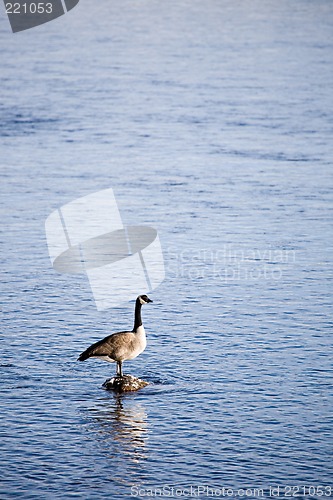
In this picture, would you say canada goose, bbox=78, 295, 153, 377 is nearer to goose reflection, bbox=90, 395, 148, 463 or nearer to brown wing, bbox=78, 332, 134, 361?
brown wing, bbox=78, 332, 134, 361

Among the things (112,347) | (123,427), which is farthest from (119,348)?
(123,427)

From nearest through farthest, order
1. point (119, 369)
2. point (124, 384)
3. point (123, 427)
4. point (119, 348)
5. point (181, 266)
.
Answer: point (123, 427), point (124, 384), point (119, 348), point (119, 369), point (181, 266)

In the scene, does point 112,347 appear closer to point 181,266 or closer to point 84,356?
point 84,356

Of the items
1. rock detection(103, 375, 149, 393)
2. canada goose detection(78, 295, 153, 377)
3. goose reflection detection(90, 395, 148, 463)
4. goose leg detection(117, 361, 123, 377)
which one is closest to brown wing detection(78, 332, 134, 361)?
canada goose detection(78, 295, 153, 377)

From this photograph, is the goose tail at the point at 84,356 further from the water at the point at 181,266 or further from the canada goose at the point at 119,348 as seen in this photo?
the water at the point at 181,266

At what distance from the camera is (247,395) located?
2780 cm

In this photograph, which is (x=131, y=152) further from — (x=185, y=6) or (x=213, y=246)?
(x=185, y=6)

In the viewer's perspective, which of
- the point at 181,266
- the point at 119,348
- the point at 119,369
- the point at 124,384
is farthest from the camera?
the point at 181,266

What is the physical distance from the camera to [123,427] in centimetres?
2542

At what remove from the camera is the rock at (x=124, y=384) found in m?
27.6

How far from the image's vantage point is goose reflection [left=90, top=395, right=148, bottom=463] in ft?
79.5

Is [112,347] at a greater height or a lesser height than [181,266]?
greater

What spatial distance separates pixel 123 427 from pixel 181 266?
16350 mm

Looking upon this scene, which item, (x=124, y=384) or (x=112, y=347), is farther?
(x=112, y=347)
